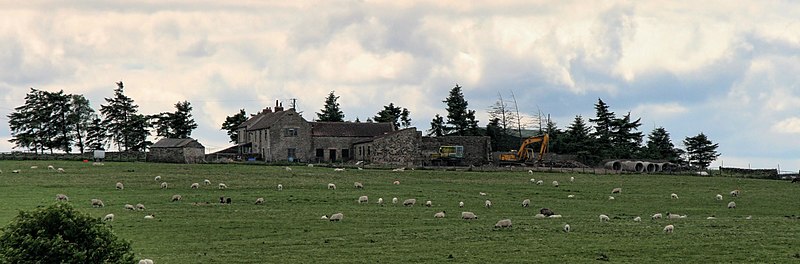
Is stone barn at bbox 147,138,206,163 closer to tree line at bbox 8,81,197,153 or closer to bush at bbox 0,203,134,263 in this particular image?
tree line at bbox 8,81,197,153

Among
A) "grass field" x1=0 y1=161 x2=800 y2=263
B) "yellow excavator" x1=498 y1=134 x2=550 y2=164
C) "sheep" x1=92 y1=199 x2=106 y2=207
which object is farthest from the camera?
"yellow excavator" x1=498 y1=134 x2=550 y2=164

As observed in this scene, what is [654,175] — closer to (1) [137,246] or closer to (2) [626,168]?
(2) [626,168]

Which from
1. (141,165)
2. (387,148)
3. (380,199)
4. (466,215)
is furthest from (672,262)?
(387,148)

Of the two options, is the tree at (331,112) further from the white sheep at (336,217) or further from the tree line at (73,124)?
the white sheep at (336,217)

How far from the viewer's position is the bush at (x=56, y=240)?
2194 cm

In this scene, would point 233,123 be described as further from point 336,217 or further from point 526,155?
point 336,217

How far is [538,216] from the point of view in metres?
49.6

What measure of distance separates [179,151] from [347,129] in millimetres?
19198

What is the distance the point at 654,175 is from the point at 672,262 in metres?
59.4

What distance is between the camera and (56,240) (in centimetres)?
2192

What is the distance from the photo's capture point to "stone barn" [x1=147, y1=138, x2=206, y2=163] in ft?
357

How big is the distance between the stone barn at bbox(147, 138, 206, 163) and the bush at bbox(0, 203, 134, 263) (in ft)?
278

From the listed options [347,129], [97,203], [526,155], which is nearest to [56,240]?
[97,203]

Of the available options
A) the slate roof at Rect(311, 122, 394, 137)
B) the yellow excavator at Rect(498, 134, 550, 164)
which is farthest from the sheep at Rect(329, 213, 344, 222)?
the slate roof at Rect(311, 122, 394, 137)
